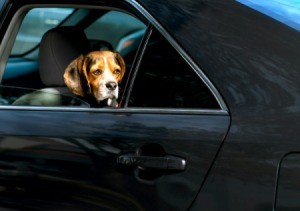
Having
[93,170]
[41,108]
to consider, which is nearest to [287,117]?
[93,170]

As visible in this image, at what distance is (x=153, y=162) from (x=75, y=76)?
2.85ft

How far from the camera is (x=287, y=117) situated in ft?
7.13

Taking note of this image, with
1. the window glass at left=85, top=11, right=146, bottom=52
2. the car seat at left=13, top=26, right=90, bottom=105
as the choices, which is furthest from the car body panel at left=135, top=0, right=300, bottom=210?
the window glass at left=85, top=11, right=146, bottom=52

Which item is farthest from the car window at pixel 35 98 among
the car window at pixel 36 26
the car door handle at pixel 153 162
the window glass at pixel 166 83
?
the car window at pixel 36 26

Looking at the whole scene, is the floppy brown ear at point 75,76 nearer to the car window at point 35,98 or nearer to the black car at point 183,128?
the car window at point 35,98

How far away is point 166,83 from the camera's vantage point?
250 cm

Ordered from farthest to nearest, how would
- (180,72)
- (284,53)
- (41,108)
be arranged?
1. (41,108)
2. (180,72)
3. (284,53)

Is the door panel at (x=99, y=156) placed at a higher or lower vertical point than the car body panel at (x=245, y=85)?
lower

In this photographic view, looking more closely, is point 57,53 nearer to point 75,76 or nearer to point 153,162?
point 75,76

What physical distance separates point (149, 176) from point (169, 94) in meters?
0.32

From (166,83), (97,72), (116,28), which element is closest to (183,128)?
(166,83)

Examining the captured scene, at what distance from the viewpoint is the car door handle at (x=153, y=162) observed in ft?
7.38

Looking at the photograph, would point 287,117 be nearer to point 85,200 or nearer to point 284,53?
point 284,53

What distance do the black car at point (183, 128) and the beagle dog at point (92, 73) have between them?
Answer: 0.28 metres
